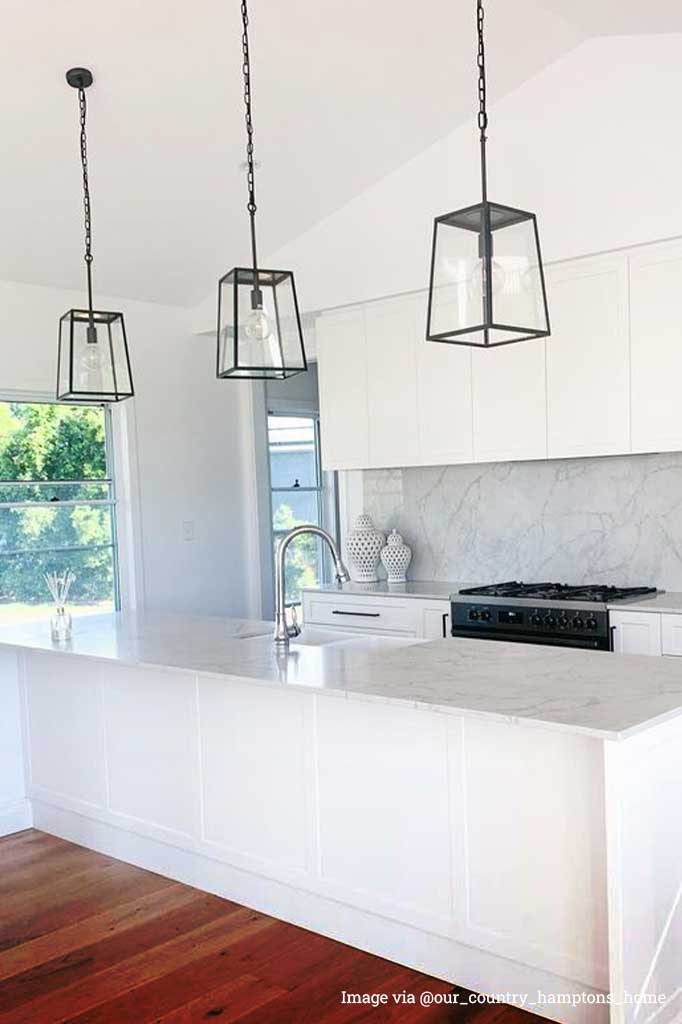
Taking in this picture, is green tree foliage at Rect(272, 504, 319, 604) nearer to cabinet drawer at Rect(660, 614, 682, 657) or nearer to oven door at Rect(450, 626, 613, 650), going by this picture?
oven door at Rect(450, 626, 613, 650)

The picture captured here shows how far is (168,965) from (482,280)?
7.07 feet

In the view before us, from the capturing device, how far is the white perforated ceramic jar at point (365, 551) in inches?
212

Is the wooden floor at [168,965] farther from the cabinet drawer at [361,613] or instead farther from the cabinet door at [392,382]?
the cabinet door at [392,382]

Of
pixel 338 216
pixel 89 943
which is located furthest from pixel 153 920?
pixel 338 216

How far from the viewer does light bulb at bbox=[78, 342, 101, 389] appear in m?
3.32

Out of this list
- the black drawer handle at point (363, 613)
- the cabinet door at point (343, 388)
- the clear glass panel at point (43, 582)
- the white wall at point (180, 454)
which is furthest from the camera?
the white wall at point (180, 454)

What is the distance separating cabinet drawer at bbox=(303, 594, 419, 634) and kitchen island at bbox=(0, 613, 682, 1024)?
3.86 ft

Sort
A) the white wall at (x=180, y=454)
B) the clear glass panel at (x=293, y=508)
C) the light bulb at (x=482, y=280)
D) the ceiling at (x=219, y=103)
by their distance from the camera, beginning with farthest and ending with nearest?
the clear glass panel at (x=293, y=508), the white wall at (x=180, y=454), the ceiling at (x=219, y=103), the light bulb at (x=482, y=280)

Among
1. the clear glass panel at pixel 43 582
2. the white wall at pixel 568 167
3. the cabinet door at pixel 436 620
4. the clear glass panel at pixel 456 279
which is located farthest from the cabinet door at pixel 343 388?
the clear glass panel at pixel 456 279

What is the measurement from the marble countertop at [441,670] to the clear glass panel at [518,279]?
35.6 inches

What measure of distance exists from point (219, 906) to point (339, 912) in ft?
1.74

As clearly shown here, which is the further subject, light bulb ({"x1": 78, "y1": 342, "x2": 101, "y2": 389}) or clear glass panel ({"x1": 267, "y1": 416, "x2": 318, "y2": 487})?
clear glass panel ({"x1": 267, "y1": 416, "x2": 318, "y2": 487})

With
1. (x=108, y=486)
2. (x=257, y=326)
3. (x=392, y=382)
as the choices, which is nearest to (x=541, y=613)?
(x=392, y=382)

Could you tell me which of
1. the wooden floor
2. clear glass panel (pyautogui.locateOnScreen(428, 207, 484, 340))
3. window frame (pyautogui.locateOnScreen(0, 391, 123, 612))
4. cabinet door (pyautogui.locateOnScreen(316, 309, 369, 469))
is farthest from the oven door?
window frame (pyautogui.locateOnScreen(0, 391, 123, 612))
